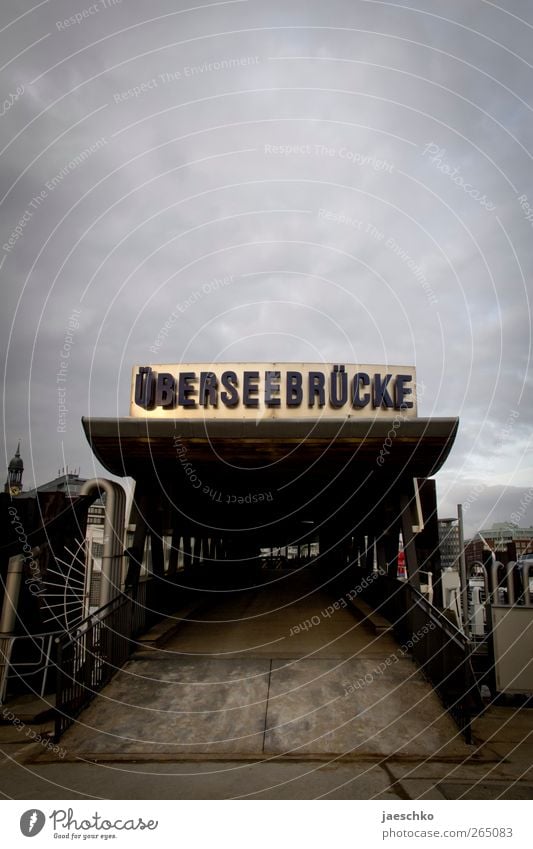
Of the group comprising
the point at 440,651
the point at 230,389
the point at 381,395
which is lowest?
the point at 440,651

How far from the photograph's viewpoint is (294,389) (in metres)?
12.0

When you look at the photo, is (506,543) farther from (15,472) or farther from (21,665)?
(15,472)

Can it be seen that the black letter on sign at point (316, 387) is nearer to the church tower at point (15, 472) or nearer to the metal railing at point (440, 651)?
the metal railing at point (440, 651)

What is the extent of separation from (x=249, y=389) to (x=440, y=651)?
628 centimetres

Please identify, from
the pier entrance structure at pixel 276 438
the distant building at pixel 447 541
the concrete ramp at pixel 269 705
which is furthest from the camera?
the distant building at pixel 447 541

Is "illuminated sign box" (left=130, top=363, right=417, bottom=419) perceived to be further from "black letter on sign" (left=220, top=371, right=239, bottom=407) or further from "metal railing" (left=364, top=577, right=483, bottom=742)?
"metal railing" (left=364, top=577, right=483, bottom=742)

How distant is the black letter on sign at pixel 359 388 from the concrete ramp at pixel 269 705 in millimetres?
4847

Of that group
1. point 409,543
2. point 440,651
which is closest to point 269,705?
point 440,651

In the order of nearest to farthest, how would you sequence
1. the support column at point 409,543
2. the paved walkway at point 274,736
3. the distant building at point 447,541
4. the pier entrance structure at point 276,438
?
the paved walkway at point 274,736, the pier entrance structure at point 276,438, the support column at point 409,543, the distant building at point 447,541

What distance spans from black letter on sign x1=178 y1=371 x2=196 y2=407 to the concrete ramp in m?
4.93

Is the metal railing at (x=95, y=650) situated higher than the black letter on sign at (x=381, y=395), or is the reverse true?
the black letter on sign at (x=381, y=395)

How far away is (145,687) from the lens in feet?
29.0

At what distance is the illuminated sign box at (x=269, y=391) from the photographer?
466 inches

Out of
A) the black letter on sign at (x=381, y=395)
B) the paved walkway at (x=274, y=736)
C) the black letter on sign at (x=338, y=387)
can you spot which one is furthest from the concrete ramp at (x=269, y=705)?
the black letter on sign at (x=338, y=387)
